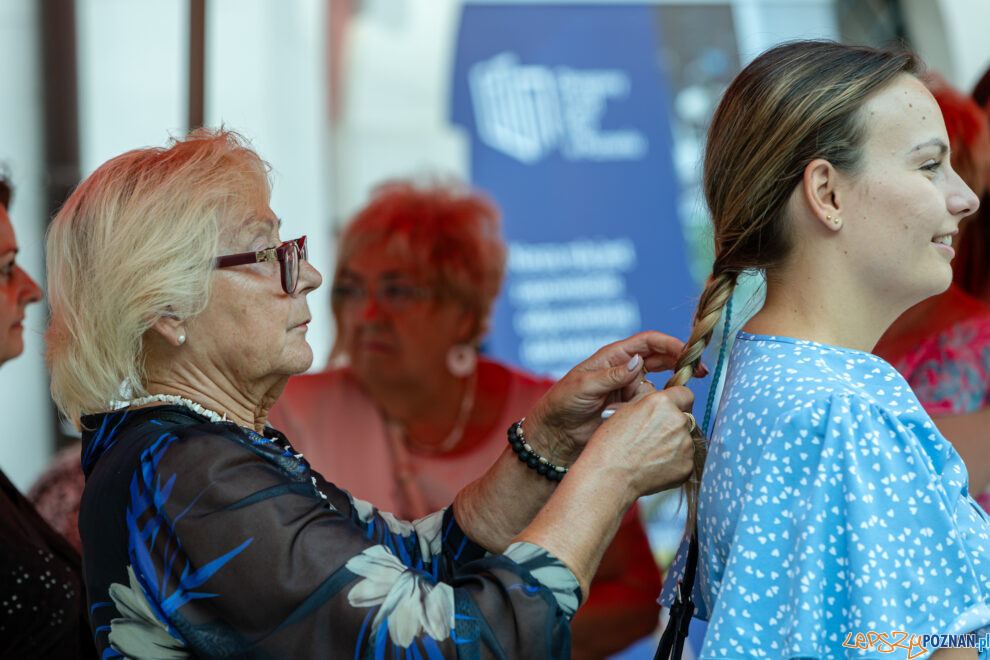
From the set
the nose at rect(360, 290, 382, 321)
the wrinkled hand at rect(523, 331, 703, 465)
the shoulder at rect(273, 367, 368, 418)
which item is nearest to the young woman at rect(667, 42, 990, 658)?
the wrinkled hand at rect(523, 331, 703, 465)

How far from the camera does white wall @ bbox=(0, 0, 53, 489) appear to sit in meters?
3.84

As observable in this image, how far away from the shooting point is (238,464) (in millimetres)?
1312

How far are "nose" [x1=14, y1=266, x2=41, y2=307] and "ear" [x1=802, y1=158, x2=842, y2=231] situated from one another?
1.75m

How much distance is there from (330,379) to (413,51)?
72.0 inches

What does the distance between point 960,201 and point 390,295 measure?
6.52 ft

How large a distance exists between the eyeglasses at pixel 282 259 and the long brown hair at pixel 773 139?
0.61 m

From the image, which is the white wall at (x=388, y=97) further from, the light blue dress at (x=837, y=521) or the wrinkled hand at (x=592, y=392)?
the light blue dress at (x=837, y=521)

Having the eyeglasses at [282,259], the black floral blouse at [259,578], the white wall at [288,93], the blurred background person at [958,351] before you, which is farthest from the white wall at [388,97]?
the black floral blouse at [259,578]

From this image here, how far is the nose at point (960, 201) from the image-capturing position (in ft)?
4.32

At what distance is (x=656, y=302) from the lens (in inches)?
163

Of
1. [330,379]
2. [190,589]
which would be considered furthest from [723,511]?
[330,379]

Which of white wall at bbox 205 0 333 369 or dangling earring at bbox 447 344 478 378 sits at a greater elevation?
white wall at bbox 205 0 333 369

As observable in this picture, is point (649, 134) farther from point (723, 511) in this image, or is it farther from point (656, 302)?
point (723, 511)

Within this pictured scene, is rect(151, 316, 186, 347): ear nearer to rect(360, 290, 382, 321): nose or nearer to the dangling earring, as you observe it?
rect(360, 290, 382, 321): nose
